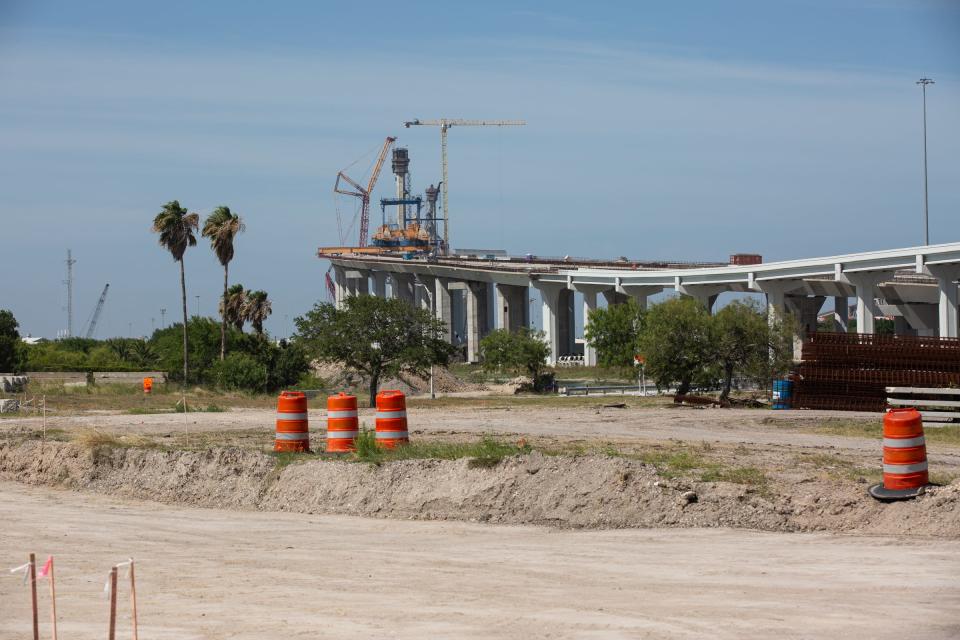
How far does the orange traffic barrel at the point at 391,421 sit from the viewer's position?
821 inches

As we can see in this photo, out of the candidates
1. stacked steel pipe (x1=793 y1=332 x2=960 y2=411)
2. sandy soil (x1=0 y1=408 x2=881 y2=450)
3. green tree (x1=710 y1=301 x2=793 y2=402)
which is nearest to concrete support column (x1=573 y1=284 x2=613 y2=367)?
green tree (x1=710 y1=301 x2=793 y2=402)

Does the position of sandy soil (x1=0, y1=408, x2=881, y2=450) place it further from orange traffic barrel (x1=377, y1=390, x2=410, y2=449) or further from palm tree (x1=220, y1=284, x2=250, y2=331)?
palm tree (x1=220, y1=284, x2=250, y2=331)

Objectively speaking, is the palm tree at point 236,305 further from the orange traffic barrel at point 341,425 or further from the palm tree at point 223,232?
the orange traffic barrel at point 341,425

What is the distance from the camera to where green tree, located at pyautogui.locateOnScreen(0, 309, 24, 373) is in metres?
86.9

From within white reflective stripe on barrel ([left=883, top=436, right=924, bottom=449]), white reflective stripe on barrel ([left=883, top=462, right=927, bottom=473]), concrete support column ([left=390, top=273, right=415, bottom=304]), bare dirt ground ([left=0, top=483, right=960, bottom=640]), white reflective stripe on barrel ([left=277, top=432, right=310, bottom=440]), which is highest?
concrete support column ([left=390, top=273, right=415, bottom=304])

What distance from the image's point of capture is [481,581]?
482 inches

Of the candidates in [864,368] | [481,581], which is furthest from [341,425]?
[864,368]

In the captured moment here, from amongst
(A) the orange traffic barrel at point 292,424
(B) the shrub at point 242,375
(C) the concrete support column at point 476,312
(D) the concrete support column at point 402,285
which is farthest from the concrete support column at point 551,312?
(A) the orange traffic barrel at point 292,424

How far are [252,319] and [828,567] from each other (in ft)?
239

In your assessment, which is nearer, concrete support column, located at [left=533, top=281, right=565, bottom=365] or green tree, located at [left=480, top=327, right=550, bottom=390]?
green tree, located at [left=480, top=327, right=550, bottom=390]

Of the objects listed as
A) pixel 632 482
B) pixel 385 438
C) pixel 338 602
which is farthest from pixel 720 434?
pixel 338 602

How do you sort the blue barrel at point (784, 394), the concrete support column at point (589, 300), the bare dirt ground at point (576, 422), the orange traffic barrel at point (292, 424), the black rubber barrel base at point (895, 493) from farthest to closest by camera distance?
the concrete support column at point (589, 300), the blue barrel at point (784, 394), the bare dirt ground at point (576, 422), the orange traffic barrel at point (292, 424), the black rubber barrel base at point (895, 493)

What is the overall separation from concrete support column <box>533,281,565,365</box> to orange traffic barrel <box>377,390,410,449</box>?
4132 inches

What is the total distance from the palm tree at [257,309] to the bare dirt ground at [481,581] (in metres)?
66.0
